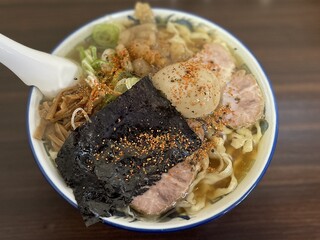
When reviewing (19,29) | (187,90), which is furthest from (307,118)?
(19,29)

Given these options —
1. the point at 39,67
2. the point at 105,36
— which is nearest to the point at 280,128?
the point at 105,36

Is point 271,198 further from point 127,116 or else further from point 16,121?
point 16,121

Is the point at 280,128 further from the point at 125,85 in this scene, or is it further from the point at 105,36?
the point at 105,36

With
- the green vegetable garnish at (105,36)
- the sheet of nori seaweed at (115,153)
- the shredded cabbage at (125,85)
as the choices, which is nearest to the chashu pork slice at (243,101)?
the sheet of nori seaweed at (115,153)

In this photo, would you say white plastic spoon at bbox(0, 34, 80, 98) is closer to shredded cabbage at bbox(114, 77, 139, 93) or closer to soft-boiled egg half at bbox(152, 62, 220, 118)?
shredded cabbage at bbox(114, 77, 139, 93)

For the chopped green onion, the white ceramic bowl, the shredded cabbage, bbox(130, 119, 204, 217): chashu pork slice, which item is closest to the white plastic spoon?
the white ceramic bowl

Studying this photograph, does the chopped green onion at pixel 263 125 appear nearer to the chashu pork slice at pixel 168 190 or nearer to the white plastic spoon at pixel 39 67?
the chashu pork slice at pixel 168 190
